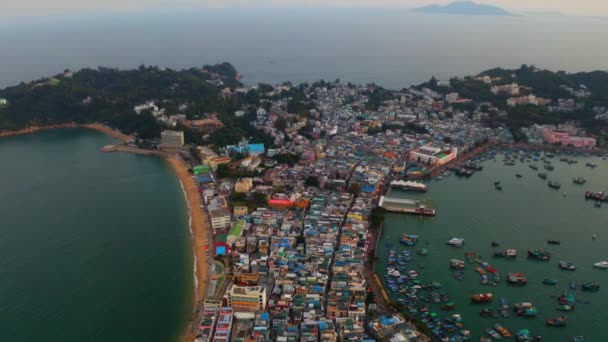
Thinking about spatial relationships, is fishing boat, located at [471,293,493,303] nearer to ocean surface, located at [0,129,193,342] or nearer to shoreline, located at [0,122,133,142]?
ocean surface, located at [0,129,193,342]

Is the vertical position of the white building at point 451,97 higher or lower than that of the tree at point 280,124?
higher

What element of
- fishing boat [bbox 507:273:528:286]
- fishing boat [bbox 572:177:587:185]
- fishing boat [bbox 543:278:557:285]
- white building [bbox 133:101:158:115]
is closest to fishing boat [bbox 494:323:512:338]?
fishing boat [bbox 507:273:528:286]

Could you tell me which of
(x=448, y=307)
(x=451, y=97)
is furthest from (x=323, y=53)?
(x=448, y=307)

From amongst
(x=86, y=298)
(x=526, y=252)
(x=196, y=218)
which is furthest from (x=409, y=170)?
(x=86, y=298)

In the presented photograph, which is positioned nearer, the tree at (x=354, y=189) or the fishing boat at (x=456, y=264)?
the fishing boat at (x=456, y=264)

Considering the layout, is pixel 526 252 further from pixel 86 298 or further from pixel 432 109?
pixel 432 109

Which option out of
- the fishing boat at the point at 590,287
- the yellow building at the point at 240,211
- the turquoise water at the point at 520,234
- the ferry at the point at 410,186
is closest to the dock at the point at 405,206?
the turquoise water at the point at 520,234

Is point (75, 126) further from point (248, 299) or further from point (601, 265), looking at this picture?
point (601, 265)

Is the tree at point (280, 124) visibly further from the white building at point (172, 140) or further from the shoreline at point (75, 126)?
the shoreline at point (75, 126)
